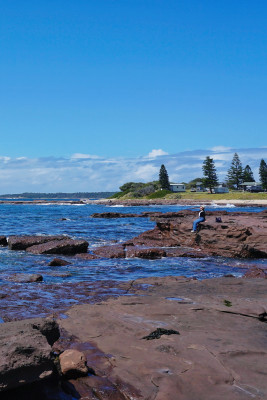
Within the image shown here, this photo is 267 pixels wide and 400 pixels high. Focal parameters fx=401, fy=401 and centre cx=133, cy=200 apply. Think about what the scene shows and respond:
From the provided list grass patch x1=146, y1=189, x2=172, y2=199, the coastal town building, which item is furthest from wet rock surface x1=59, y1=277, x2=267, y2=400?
the coastal town building

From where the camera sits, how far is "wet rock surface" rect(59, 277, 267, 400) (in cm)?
531

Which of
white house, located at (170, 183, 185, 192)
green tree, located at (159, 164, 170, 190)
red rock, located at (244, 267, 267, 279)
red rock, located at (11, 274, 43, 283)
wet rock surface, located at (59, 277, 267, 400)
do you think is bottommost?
red rock, located at (244, 267, 267, 279)

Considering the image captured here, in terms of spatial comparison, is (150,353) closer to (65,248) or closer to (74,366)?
(74,366)

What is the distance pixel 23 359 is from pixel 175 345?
8.89 ft

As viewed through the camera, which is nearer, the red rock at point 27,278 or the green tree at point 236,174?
the red rock at point 27,278

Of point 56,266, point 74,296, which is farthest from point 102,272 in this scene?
point 74,296

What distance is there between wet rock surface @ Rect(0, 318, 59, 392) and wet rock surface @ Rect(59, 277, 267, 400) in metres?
0.78

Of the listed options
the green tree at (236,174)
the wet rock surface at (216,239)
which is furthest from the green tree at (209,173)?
the wet rock surface at (216,239)

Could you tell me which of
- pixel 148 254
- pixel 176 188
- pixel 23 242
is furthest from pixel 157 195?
pixel 148 254

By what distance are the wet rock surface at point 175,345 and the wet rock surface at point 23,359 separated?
2.55 feet

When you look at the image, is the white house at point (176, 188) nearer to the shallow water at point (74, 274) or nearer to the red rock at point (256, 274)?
the shallow water at point (74, 274)

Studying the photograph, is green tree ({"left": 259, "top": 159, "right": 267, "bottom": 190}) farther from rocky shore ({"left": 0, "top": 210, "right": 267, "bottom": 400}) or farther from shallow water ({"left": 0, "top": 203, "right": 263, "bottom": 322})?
rocky shore ({"left": 0, "top": 210, "right": 267, "bottom": 400})

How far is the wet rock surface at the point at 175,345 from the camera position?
5312 mm

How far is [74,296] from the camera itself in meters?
11.2
